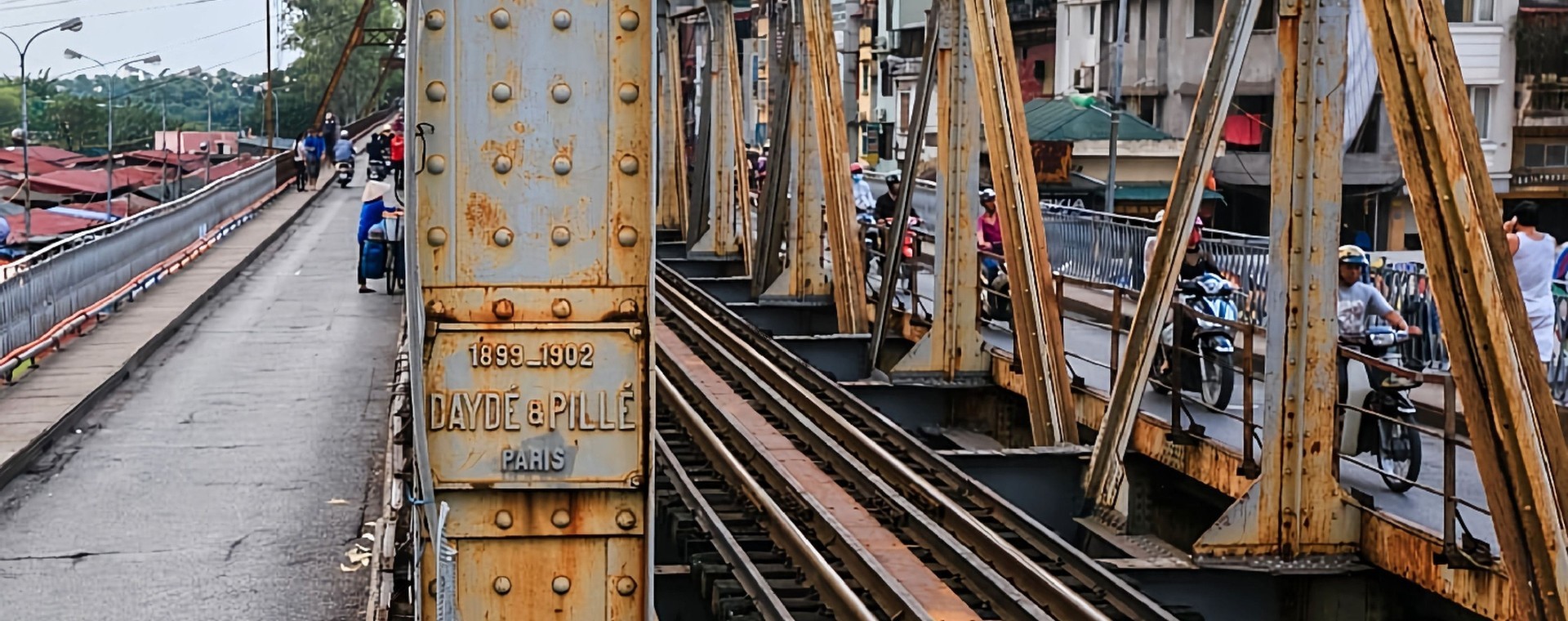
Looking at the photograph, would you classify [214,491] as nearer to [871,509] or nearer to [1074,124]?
[871,509]

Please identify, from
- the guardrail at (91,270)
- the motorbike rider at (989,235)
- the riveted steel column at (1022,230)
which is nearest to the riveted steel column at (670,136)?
the guardrail at (91,270)

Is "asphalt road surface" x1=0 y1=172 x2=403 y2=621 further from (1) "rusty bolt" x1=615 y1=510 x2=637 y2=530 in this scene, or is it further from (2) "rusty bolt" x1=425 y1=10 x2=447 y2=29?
(2) "rusty bolt" x1=425 y1=10 x2=447 y2=29

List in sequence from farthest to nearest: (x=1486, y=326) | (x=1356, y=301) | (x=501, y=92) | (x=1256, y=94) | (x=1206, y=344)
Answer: (x=1256, y=94)
(x=1206, y=344)
(x=1356, y=301)
(x=1486, y=326)
(x=501, y=92)

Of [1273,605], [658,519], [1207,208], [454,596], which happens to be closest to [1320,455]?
[1273,605]

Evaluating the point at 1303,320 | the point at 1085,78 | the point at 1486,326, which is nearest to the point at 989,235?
the point at 1303,320

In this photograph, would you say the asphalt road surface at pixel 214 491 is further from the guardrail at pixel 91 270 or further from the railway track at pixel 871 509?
the railway track at pixel 871 509

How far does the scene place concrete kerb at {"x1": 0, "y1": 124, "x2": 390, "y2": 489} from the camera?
506 inches

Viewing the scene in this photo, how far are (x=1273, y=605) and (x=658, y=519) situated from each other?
3.76 m

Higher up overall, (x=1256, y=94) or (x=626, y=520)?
(x=1256, y=94)

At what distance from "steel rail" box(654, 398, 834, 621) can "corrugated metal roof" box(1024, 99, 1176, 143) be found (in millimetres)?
18986

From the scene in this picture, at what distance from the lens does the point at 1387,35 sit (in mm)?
7207

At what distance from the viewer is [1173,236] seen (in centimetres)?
962

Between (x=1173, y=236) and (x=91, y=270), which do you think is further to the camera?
(x=91, y=270)

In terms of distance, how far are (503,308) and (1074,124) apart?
2901cm
